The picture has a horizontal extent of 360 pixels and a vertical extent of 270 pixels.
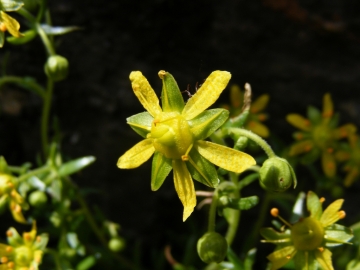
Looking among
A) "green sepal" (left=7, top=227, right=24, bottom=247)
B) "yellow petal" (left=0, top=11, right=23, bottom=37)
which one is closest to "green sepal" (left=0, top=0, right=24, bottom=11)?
"yellow petal" (left=0, top=11, right=23, bottom=37)

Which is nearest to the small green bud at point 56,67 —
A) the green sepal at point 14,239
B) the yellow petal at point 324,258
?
the green sepal at point 14,239

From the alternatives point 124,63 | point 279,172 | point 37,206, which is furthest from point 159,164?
point 124,63

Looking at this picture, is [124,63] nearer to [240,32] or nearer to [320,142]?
[240,32]

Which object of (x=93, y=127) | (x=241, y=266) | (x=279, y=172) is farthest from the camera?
(x=93, y=127)

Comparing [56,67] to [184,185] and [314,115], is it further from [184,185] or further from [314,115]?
[314,115]

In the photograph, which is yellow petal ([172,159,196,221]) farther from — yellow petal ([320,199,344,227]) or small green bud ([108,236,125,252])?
small green bud ([108,236,125,252])

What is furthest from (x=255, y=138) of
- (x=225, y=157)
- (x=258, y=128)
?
(x=258, y=128)
